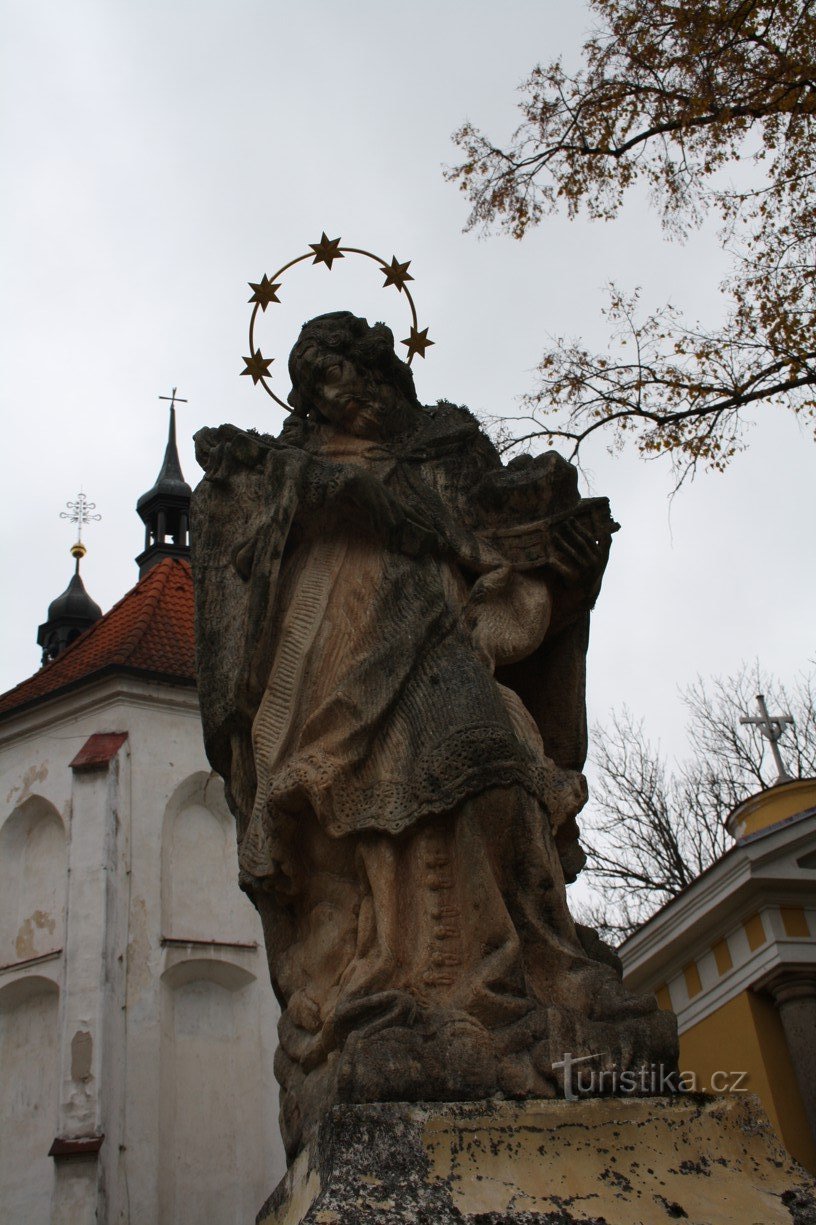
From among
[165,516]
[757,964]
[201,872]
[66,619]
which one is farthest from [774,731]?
[66,619]

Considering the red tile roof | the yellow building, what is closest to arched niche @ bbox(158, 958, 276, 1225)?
the red tile roof

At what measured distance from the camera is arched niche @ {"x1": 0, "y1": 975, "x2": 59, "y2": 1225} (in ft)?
49.2

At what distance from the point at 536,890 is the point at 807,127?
273 inches

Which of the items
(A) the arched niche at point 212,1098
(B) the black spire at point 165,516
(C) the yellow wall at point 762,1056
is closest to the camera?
(C) the yellow wall at point 762,1056

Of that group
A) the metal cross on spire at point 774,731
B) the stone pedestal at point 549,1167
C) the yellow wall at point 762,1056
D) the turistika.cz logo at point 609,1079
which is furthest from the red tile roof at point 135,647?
the stone pedestal at point 549,1167

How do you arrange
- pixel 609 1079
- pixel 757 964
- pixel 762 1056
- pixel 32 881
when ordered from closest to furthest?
pixel 609 1079
pixel 762 1056
pixel 757 964
pixel 32 881

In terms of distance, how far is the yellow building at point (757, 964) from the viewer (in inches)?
417

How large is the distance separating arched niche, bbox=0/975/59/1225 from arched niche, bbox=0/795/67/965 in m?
0.57

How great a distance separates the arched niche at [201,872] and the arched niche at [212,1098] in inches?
22.4

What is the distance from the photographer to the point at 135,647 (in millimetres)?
19344

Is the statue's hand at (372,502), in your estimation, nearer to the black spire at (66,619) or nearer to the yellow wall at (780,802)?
the yellow wall at (780,802)

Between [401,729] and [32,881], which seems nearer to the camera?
[401,729]

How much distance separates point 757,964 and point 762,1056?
0.73 metres

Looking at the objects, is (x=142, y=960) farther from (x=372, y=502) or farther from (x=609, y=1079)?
(x=609, y=1079)
